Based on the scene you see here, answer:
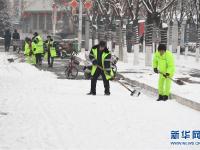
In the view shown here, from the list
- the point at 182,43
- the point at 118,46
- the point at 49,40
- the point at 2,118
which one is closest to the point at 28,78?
the point at 49,40

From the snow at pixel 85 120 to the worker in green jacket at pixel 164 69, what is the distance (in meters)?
0.41

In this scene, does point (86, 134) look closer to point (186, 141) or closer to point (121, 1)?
point (186, 141)

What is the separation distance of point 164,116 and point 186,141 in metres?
3.03

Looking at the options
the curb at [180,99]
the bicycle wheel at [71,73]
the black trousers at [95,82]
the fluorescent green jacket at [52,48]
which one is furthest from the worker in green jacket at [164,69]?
the fluorescent green jacket at [52,48]

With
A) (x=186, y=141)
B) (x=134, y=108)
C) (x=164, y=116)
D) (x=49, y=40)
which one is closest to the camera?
(x=186, y=141)

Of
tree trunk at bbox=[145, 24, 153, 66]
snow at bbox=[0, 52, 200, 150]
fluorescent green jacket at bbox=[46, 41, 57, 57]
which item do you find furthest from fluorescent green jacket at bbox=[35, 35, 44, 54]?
snow at bbox=[0, 52, 200, 150]

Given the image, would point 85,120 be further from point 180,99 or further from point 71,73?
point 71,73

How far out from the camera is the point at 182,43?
176 feet

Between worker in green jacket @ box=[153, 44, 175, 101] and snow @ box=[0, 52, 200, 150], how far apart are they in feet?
1.36

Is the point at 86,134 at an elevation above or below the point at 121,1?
below

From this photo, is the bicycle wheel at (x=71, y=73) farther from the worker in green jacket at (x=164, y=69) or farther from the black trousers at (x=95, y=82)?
the worker in green jacket at (x=164, y=69)

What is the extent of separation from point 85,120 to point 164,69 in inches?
199

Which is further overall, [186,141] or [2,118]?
[2,118]

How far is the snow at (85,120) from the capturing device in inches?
340
